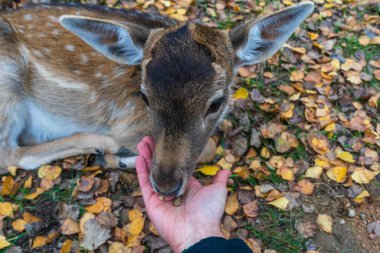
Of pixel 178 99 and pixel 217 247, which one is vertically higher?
pixel 178 99

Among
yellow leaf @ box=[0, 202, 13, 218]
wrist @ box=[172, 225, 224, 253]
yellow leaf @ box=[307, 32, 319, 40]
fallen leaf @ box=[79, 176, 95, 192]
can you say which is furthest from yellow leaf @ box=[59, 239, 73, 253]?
yellow leaf @ box=[307, 32, 319, 40]

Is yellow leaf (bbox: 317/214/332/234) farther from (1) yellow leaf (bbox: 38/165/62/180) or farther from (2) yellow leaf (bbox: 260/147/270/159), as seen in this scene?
(1) yellow leaf (bbox: 38/165/62/180)

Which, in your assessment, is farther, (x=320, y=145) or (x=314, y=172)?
(x=320, y=145)

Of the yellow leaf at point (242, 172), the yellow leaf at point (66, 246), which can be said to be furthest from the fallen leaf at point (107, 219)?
the yellow leaf at point (242, 172)

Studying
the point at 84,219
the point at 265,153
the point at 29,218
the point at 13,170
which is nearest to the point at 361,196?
the point at 265,153

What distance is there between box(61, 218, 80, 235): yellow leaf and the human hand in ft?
3.15

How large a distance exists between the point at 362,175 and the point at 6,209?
3.49m

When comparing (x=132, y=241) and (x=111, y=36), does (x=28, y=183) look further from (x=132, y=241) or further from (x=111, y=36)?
(x=111, y=36)

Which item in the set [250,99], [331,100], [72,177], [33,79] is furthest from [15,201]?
[331,100]

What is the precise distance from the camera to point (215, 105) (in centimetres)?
297

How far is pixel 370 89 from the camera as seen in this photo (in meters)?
4.86

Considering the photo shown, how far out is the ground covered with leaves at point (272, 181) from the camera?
3.56 meters

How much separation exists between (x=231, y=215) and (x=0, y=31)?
2872 millimetres

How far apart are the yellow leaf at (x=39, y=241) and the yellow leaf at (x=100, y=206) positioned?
0.46 m
